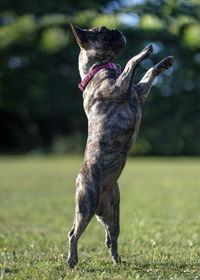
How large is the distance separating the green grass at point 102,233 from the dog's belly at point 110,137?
1029mm

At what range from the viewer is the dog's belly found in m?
3.79

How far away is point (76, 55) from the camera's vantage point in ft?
88.7

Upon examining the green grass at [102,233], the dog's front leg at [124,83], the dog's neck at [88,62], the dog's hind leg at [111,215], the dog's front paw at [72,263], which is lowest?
the green grass at [102,233]

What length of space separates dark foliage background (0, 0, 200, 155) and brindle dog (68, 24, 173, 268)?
924 centimetres

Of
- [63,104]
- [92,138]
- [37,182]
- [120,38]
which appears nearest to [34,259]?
[92,138]

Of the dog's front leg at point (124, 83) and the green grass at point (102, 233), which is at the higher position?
the dog's front leg at point (124, 83)

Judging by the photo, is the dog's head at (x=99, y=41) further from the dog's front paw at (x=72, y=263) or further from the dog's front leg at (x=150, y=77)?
the dog's front paw at (x=72, y=263)

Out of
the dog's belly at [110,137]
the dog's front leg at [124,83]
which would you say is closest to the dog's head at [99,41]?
the dog's front leg at [124,83]

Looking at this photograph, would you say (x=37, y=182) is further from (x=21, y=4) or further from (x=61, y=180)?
(x=21, y=4)

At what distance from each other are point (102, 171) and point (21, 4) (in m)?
21.6

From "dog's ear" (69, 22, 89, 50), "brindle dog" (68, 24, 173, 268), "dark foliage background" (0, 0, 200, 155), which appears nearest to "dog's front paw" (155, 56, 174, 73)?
"brindle dog" (68, 24, 173, 268)

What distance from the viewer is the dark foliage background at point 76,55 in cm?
1795

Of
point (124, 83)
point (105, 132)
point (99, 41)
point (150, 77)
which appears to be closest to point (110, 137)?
point (105, 132)

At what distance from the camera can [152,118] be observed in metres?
20.7
